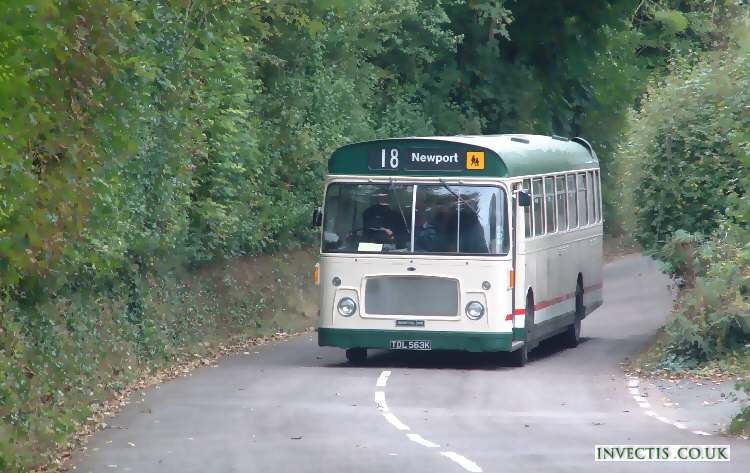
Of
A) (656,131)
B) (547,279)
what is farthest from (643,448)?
(656,131)

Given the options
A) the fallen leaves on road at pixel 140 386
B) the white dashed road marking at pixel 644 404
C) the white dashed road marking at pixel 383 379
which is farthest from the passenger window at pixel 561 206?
the fallen leaves on road at pixel 140 386

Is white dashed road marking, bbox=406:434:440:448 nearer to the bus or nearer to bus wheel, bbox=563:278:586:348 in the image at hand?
the bus

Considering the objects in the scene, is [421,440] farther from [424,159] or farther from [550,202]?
[550,202]

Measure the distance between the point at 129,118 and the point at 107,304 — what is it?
181 inches

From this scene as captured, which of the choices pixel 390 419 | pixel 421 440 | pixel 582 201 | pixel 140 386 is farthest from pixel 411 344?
pixel 582 201

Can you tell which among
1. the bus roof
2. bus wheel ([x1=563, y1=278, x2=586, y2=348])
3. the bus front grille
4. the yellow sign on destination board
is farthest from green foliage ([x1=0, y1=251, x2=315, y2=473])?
bus wheel ([x1=563, y1=278, x2=586, y2=348])

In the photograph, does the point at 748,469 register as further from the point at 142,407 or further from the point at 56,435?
the point at 142,407

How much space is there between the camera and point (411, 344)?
68.6ft

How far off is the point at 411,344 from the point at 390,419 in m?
5.15

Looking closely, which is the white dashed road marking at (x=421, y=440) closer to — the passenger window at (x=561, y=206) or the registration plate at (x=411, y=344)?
the registration plate at (x=411, y=344)

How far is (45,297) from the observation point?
15.3m

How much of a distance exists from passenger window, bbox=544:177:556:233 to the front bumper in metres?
3.29

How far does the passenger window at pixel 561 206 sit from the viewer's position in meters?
24.8

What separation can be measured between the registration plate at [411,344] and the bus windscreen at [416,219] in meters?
1.22
